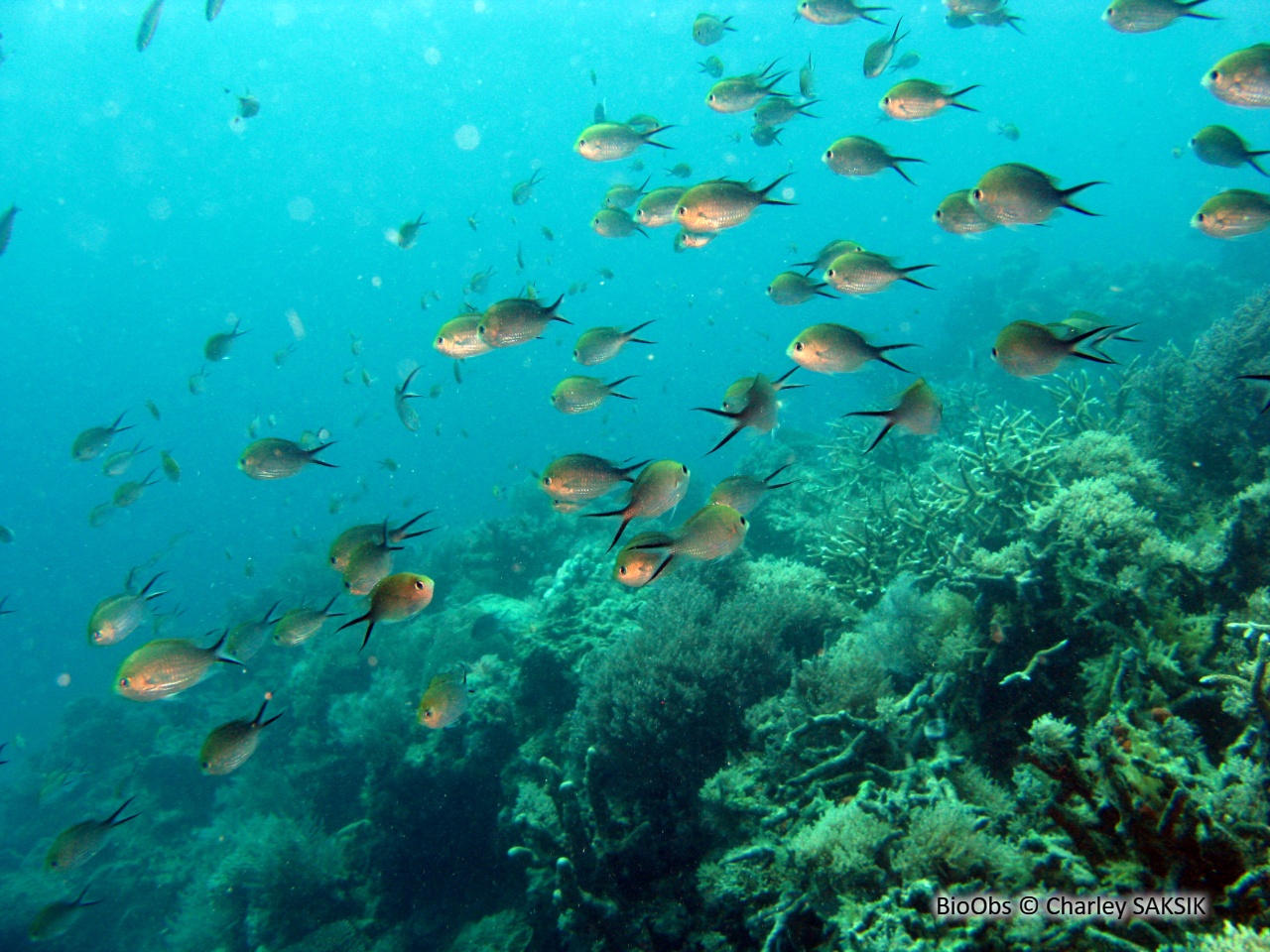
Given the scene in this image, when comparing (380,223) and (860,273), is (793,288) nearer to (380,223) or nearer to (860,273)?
(860,273)

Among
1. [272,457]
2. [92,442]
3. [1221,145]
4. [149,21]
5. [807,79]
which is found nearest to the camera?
[1221,145]

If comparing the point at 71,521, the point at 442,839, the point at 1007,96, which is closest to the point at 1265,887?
the point at 442,839

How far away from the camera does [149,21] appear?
637cm

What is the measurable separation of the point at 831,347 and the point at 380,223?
113m

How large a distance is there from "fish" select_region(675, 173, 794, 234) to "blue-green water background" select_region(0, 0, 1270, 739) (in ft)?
115

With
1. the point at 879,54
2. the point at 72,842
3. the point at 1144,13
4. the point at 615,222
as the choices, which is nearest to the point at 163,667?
the point at 72,842

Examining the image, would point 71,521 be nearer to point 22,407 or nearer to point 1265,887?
point 22,407

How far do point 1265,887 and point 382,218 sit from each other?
115244mm

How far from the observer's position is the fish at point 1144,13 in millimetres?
3953

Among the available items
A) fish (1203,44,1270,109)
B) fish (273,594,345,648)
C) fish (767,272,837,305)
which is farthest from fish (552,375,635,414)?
A: fish (1203,44,1270,109)

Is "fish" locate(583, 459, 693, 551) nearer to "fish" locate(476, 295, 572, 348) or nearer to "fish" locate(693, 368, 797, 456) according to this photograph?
"fish" locate(693, 368, 797, 456)

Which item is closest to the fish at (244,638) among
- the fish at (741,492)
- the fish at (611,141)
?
the fish at (741,492)

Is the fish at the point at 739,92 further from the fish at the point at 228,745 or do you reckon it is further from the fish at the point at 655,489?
the fish at the point at 228,745

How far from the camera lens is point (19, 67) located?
5616 centimetres
